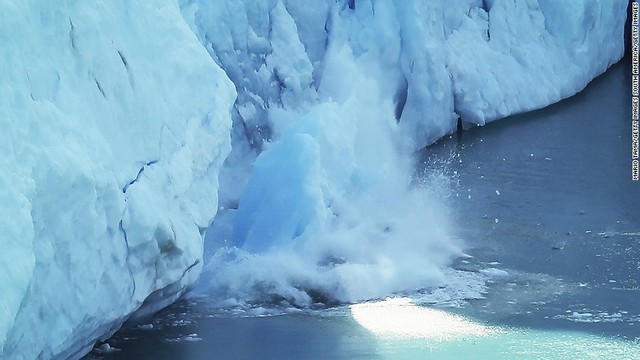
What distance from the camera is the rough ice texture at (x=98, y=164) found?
188 inches

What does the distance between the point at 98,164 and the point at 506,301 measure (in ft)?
9.92

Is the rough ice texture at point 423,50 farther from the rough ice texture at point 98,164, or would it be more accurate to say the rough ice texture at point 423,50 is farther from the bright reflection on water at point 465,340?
the bright reflection on water at point 465,340

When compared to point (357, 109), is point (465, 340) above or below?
below

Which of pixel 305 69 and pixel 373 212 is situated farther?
pixel 305 69

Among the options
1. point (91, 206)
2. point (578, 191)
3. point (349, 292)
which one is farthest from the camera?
point (578, 191)

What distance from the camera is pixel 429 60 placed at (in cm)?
1166

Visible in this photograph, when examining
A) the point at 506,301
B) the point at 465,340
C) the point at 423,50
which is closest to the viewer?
the point at 465,340

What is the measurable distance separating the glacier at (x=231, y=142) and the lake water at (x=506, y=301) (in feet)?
0.80

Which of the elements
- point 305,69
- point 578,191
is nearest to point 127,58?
point 305,69

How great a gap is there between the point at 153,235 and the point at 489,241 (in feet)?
11.9

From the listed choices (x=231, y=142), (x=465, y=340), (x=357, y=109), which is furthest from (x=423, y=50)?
(x=465, y=340)

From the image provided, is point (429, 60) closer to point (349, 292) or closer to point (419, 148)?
point (419, 148)

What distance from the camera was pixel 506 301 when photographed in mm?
7164

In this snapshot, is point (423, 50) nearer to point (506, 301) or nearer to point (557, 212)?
point (557, 212)
